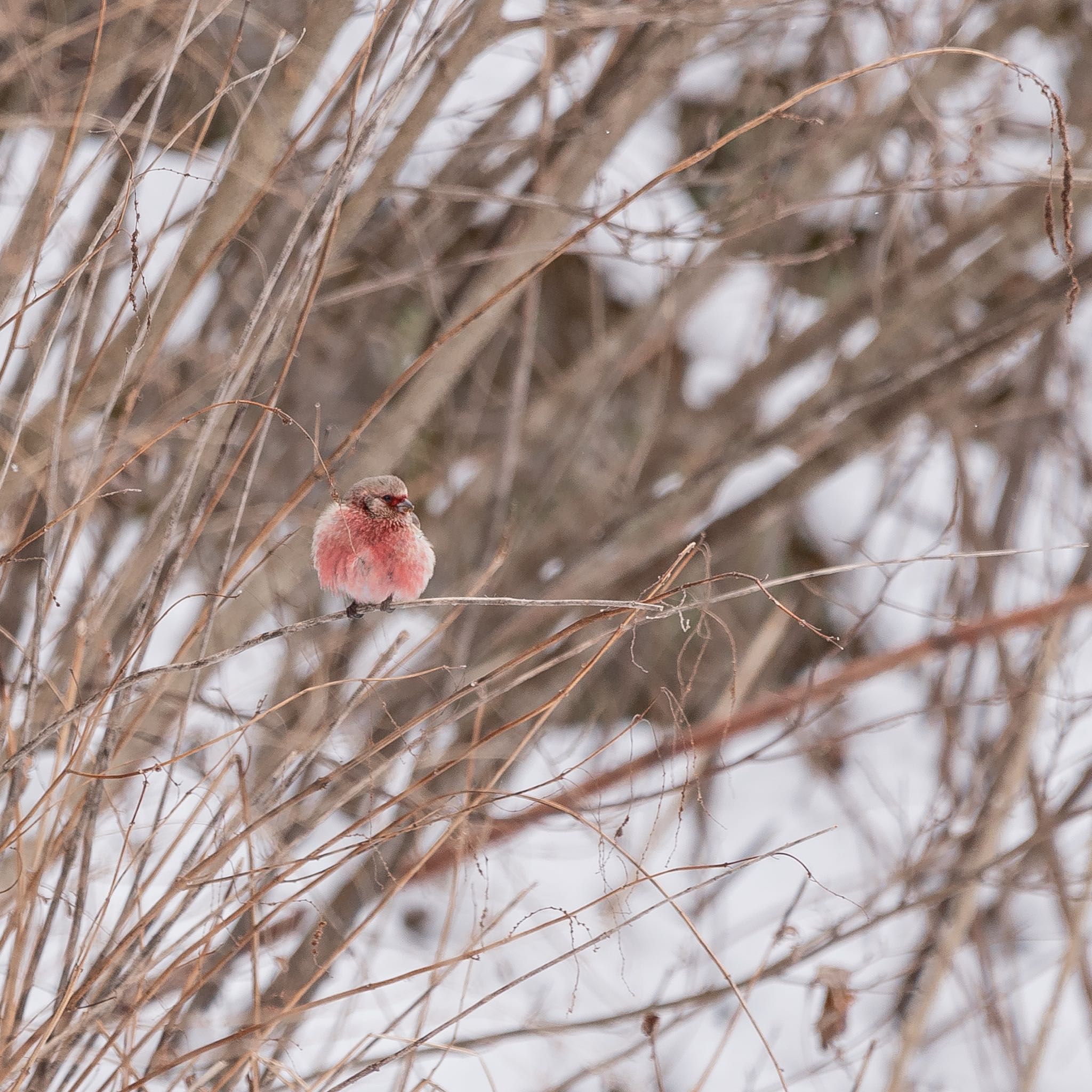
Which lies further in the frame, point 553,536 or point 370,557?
point 553,536

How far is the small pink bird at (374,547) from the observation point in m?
2.13

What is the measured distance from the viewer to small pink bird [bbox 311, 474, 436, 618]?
7.00ft

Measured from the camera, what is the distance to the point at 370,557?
7.07ft

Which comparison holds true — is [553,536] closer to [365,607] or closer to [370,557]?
[370,557]

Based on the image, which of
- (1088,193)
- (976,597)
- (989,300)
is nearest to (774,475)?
(976,597)

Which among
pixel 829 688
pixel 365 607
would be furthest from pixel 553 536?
pixel 365 607

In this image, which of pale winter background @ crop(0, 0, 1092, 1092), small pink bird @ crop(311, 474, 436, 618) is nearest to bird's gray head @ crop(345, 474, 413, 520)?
small pink bird @ crop(311, 474, 436, 618)

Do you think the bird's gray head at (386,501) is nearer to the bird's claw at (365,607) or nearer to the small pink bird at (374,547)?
the small pink bird at (374,547)

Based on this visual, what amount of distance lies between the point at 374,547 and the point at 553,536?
3110 mm

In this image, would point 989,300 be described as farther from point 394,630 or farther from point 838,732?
point 394,630

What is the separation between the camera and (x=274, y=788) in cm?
Answer: 191

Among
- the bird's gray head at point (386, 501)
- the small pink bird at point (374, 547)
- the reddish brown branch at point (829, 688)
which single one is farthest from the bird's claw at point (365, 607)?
the reddish brown branch at point (829, 688)

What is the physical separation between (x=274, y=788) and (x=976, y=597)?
403 centimetres

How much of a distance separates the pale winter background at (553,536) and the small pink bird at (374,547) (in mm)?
122
